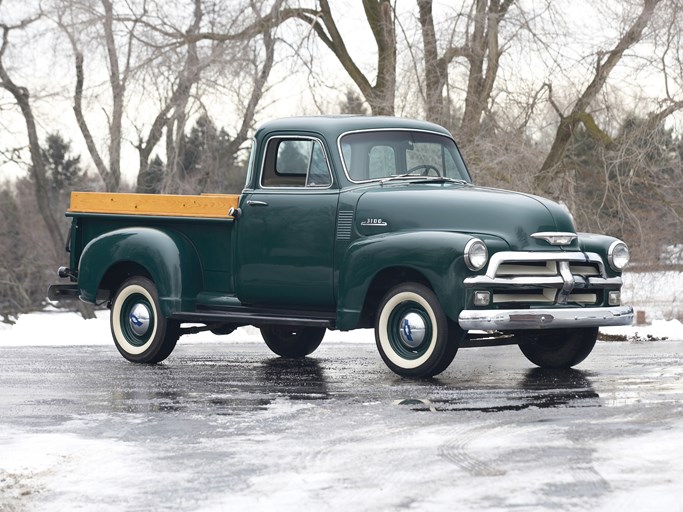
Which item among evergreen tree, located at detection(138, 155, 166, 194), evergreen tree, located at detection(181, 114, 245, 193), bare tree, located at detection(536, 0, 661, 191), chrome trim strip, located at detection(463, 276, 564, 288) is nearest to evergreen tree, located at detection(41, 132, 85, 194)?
evergreen tree, located at detection(181, 114, 245, 193)

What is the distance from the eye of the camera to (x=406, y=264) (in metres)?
10.2

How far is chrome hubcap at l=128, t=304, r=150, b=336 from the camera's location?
12430 millimetres

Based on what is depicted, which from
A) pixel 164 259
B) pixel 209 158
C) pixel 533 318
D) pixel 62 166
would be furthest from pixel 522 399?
pixel 62 166

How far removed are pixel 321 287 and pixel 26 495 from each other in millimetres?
5385

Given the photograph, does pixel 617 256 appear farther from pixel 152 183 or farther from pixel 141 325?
pixel 152 183

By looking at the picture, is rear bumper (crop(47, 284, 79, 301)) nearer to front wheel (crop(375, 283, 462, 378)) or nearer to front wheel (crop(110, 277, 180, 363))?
front wheel (crop(110, 277, 180, 363))

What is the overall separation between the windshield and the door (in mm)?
263

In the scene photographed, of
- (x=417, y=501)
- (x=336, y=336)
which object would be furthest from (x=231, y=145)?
(x=417, y=501)

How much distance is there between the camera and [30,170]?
4025 centimetres

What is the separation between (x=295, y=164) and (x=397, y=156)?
0.93m

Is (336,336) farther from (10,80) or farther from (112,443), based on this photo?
(10,80)

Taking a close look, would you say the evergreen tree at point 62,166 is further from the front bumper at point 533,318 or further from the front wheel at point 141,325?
the front bumper at point 533,318

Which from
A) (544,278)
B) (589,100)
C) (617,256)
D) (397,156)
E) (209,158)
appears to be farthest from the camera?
(209,158)

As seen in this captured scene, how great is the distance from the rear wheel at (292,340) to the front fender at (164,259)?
1.52m
